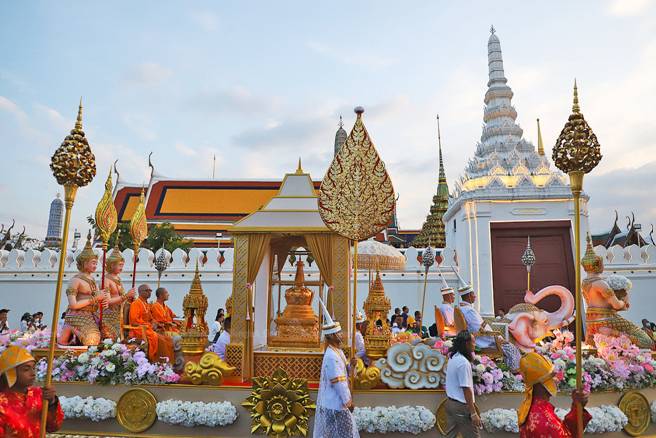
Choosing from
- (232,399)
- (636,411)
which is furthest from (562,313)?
(232,399)

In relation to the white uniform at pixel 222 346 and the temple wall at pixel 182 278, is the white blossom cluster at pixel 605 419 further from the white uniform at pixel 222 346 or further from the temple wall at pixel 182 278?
the temple wall at pixel 182 278

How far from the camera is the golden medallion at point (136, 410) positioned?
226 inches

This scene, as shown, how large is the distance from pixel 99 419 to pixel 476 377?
15.7 ft

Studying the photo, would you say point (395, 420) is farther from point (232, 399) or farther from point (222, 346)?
point (222, 346)

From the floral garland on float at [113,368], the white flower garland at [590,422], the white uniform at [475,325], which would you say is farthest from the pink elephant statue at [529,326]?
the floral garland on float at [113,368]

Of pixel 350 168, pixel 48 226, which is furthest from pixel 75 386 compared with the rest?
pixel 48 226

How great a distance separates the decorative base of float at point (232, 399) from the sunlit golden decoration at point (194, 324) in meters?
0.82

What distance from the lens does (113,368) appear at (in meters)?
5.89

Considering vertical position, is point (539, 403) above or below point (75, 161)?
below

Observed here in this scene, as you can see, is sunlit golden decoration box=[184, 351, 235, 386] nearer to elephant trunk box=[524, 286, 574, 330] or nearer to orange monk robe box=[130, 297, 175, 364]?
orange monk robe box=[130, 297, 175, 364]

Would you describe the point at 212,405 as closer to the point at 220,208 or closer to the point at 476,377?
the point at 476,377

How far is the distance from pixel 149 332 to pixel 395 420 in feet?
11.6

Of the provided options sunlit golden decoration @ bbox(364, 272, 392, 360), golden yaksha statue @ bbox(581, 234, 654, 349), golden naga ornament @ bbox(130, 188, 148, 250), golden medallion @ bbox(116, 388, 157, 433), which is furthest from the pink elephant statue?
golden naga ornament @ bbox(130, 188, 148, 250)

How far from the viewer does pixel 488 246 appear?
561 inches
